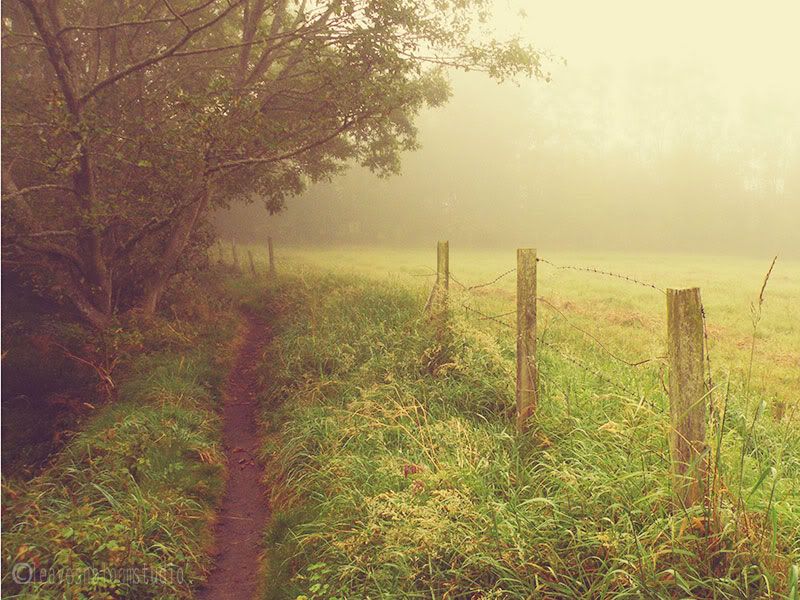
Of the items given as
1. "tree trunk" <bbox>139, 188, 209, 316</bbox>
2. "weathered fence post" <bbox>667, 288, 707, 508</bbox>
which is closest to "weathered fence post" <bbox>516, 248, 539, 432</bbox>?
"weathered fence post" <bbox>667, 288, 707, 508</bbox>

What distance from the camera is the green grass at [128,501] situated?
395cm

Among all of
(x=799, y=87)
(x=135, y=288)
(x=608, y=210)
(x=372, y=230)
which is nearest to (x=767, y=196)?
(x=799, y=87)

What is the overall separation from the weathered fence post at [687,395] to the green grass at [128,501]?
3.84 m

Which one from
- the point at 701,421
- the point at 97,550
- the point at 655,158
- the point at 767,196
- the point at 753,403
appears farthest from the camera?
the point at 655,158

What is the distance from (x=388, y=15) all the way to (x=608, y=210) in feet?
173

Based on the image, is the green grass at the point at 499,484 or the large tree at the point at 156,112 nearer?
the green grass at the point at 499,484

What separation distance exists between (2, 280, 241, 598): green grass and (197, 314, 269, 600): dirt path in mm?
155

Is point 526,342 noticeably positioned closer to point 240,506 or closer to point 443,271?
point 443,271

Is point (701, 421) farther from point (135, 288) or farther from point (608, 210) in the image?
point (608, 210)

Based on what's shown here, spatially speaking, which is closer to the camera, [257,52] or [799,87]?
[257,52]

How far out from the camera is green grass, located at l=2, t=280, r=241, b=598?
155 inches

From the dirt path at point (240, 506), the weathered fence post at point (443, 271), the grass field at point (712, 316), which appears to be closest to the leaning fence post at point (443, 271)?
the weathered fence post at point (443, 271)

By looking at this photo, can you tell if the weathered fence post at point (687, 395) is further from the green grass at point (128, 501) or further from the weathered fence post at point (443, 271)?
the weathered fence post at point (443, 271)

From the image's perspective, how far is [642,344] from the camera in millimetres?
9625
